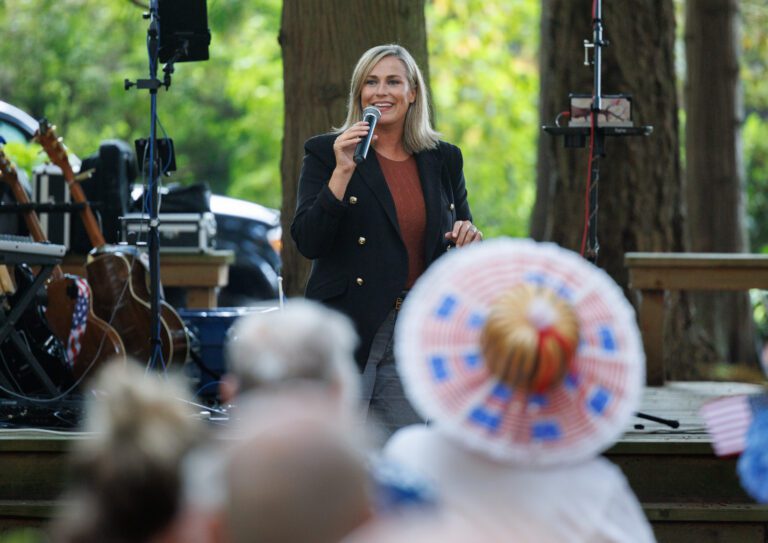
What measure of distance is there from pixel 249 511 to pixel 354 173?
3.23 meters

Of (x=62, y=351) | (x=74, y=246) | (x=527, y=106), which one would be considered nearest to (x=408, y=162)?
(x=62, y=351)

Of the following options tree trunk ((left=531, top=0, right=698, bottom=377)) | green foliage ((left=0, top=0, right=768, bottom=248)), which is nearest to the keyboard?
tree trunk ((left=531, top=0, right=698, bottom=377))

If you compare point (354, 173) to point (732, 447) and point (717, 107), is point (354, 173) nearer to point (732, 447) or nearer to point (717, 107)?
point (732, 447)

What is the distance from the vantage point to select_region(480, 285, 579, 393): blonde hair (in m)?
2.51

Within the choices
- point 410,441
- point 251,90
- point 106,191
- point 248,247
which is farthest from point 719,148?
point 410,441

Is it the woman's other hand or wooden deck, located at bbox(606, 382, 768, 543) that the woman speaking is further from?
wooden deck, located at bbox(606, 382, 768, 543)

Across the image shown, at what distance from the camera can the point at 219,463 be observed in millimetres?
2096

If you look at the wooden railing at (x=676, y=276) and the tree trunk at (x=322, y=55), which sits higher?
the tree trunk at (x=322, y=55)

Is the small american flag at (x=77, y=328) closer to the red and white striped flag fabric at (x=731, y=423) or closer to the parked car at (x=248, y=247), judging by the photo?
the parked car at (x=248, y=247)

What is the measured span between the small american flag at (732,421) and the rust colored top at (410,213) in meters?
2.20

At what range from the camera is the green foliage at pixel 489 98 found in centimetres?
2331

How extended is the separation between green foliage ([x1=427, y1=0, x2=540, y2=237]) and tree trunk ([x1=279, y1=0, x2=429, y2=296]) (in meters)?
15.1

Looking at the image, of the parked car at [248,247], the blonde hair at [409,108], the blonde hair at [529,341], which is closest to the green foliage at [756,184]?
the parked car at [248,247]

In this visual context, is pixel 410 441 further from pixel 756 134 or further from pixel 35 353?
pixel 756 134
